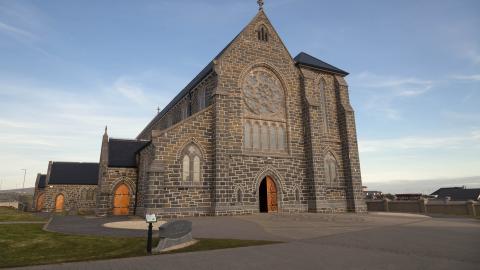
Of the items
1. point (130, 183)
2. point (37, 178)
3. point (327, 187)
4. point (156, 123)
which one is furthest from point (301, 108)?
point (37, 178)

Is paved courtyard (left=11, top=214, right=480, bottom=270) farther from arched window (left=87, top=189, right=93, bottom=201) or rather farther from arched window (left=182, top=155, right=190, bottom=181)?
arched window (left=87, top=189, right=93, bottom=201)

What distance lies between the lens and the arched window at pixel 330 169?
1048 inches

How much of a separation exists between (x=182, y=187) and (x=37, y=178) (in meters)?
44.0

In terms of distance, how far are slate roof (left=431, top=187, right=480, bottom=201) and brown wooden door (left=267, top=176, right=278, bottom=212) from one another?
42045 millimetres

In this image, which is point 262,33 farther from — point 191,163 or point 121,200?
point 121,200

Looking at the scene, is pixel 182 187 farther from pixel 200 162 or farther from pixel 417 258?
pixel 417 258

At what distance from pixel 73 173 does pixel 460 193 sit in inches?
2606

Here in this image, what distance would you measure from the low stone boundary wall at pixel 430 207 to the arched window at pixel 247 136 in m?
19.4

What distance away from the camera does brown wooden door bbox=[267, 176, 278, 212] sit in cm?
2384

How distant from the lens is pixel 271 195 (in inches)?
944

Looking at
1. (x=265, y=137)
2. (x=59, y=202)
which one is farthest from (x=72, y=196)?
(x=265, y=137)

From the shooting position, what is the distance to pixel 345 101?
28969 mm

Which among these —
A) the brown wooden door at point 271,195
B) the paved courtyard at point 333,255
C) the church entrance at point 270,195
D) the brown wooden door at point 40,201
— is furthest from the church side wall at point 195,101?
the brown wooden door at point 40,201

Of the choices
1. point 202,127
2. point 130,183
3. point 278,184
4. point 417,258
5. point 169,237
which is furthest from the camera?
point 130,183
